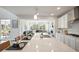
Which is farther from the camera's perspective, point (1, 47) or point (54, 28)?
point (54, 28)

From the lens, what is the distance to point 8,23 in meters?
8.69

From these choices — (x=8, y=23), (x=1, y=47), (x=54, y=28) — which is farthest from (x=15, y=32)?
(x=1, y=47)
